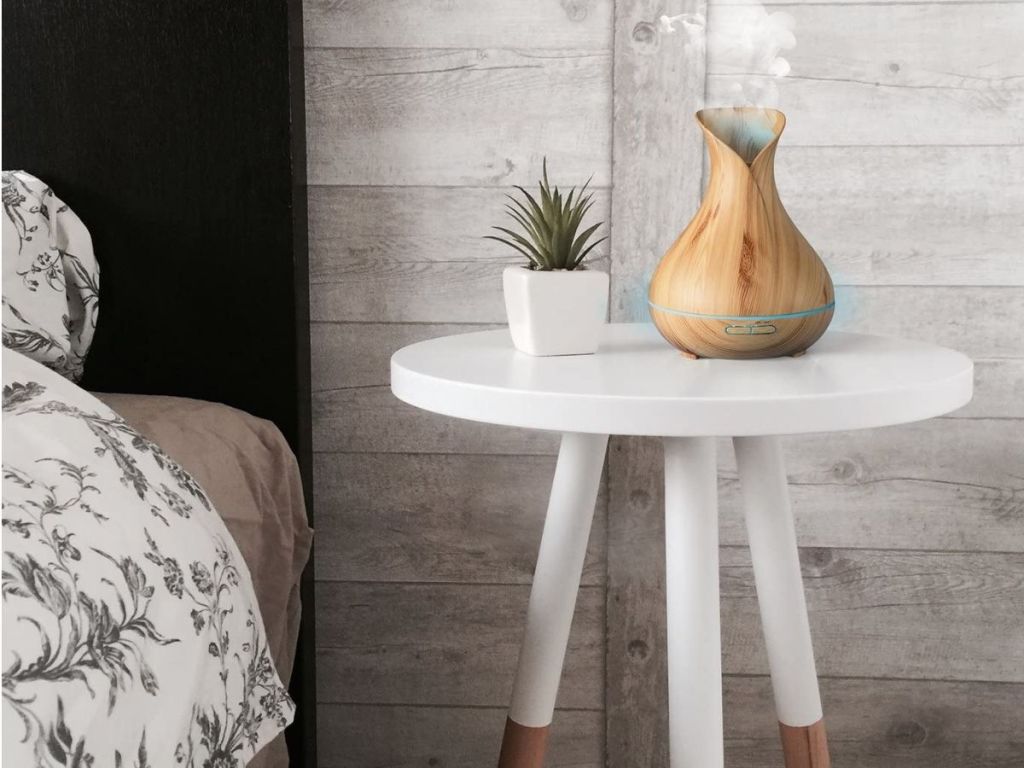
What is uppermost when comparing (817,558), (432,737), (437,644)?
(817,558)

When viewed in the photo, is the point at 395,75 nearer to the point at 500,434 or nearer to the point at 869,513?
the point at 500,434

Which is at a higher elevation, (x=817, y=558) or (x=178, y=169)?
(x=178, y=169)

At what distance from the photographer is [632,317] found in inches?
53.6

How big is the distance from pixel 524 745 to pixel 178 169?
72 centimetres

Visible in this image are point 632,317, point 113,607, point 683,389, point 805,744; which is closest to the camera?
point 113,607

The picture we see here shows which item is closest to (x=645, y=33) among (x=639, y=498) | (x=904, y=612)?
(x=639, y=498)

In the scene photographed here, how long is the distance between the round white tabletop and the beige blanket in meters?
0.22

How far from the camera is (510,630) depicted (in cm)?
144

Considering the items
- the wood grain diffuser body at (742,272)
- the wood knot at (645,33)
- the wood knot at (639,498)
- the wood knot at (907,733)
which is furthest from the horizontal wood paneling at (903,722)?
the wood knot at (645,33)

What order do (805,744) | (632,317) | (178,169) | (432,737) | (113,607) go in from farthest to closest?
(432,737)
(632,317)
(178,169)
(805,744)
(113,607)

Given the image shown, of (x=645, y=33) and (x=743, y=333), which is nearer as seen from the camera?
(x=743, y=333)

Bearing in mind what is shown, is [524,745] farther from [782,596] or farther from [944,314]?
[944,314]

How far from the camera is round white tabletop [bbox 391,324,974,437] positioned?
786 millimetres

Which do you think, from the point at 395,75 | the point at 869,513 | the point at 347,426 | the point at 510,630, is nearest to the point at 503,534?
the point at 510,630
